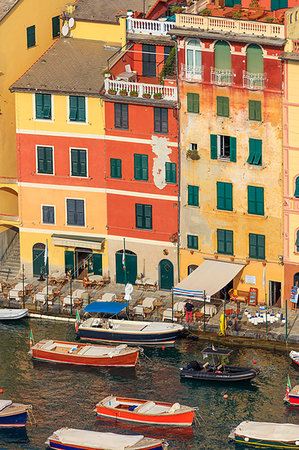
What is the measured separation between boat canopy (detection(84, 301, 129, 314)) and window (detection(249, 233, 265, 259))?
437 inches

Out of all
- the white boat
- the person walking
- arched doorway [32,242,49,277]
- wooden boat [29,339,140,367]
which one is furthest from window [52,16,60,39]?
wooden boat [29,339,140,367]

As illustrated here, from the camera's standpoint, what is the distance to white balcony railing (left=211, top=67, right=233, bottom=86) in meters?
126

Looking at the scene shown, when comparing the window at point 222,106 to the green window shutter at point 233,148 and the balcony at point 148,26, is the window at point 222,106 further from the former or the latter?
the balcony at point 148,26

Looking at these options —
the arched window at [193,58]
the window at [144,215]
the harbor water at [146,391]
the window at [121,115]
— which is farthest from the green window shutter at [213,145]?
the harbor water at [146,391]

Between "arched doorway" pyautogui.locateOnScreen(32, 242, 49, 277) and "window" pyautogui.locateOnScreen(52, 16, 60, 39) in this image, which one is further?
"window" pyautogui.locateOnScreen(52, 16, 60, 39)

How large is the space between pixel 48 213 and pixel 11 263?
6.72 meters

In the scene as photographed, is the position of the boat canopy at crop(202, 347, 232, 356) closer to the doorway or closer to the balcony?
the doorway

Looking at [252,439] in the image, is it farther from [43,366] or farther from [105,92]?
→ [105,92]

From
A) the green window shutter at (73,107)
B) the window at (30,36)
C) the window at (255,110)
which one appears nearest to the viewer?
the window at (255,110)

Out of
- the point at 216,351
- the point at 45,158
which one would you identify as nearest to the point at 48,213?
the point at 45,158

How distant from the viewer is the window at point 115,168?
132 meters

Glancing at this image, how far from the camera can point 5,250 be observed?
461 feet

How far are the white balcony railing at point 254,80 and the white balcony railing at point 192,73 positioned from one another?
4070 mm

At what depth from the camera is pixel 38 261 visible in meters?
137
